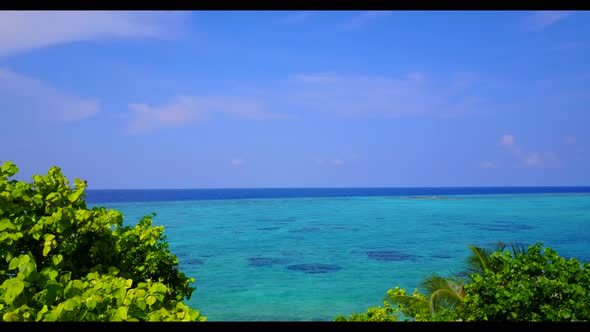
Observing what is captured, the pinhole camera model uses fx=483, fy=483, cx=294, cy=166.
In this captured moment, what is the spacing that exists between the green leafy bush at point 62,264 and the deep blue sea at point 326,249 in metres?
15.1

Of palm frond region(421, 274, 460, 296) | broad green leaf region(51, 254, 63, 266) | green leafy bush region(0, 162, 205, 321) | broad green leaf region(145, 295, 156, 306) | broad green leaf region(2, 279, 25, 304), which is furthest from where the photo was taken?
palm frond region(421, 274, 460, 296)

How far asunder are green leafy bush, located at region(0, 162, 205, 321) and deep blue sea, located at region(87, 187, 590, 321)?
15121 millimetres

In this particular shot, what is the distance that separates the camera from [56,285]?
4.78 feet

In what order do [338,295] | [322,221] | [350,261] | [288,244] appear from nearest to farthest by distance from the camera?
[338,295], [350,261], [288,244], [322,221]

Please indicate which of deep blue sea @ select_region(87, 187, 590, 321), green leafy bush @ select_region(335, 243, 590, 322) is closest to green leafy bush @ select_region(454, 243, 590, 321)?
green leafy bush @ select_region(335, 243, 590, 322)

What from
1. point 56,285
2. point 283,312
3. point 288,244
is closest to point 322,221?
point 288,244

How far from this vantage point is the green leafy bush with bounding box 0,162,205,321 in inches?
58.5

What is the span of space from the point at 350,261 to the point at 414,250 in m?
4.74

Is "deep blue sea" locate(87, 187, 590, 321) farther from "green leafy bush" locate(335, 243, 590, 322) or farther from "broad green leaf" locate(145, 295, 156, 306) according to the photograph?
"broad green leaf" locate(145, 295, 156, 306)

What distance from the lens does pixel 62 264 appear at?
2.81 meters

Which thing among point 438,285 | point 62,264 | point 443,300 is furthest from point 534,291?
point 62,264

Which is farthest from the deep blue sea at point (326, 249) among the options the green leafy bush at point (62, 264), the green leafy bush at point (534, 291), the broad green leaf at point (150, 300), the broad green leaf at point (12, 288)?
the broad green leaf at point (12, 288)
